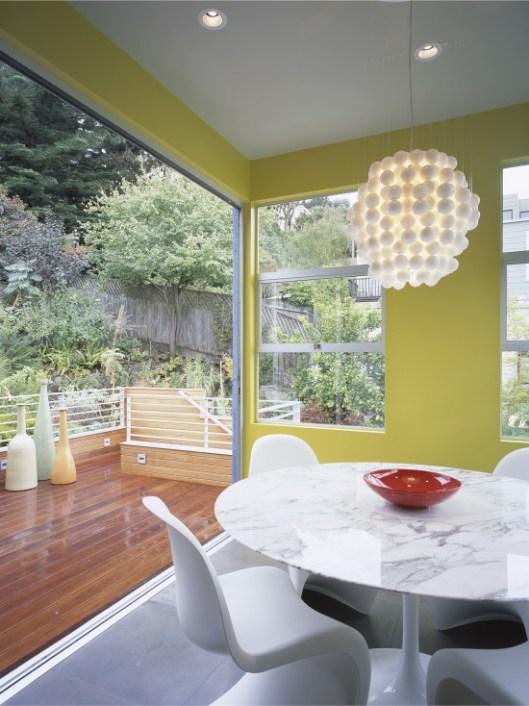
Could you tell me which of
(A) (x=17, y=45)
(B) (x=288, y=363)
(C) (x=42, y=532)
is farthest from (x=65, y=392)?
(A) (x=17, y=45)

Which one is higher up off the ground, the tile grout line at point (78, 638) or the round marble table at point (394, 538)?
the round marble table at point (394, 538)

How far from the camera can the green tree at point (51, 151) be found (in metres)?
2.21

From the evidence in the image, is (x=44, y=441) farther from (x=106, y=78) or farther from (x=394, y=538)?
(x=394, y=538)

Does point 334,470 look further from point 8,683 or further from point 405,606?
point 8,683

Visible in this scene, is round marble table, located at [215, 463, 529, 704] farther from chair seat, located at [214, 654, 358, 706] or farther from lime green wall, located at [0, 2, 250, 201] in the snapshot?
lime green wall, located at [0, 2, 250, 201]

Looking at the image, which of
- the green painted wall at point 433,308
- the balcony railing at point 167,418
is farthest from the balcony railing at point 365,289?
the balcony railing at point 167,418

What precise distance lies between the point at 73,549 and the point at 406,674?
209cm

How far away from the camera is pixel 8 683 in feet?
5.39

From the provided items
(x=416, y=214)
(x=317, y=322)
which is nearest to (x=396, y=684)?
(x=416, y=214)

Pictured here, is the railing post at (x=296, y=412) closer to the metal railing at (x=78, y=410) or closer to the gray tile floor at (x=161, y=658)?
the gray tile floor at (x=161, y=658)

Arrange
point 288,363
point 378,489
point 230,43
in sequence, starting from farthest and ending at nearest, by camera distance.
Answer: point 288,363, point 230,43, point 378,489

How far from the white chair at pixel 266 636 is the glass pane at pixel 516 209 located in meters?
2.66

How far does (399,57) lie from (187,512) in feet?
11.3

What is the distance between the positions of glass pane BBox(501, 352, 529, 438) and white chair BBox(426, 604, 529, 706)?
190 cm
